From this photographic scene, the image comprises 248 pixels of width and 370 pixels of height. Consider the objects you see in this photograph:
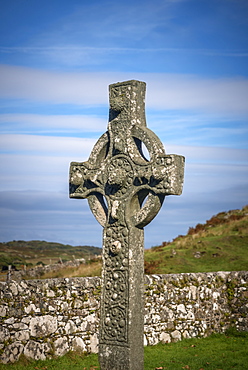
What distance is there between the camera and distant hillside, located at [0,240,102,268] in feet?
127

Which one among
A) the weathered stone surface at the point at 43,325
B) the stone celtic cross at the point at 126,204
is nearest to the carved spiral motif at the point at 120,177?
the stone celtic cross at the point at 126,204

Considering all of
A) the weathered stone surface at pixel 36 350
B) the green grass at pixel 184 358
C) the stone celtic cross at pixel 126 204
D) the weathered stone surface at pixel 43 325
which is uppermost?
the stone celtic cross at pixel 126 204

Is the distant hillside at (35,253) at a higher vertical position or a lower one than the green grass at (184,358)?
higher

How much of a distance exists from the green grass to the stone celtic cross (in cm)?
406

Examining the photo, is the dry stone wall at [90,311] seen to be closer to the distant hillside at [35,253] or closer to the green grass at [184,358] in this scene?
the green grass at [184,358]

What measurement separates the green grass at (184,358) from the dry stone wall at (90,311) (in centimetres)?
28

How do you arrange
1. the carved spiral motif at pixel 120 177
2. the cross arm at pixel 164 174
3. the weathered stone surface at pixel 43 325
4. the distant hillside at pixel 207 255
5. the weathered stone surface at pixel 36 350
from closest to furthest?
the cross arm at pixel 164 174, the carved spiral motif at pixel 120 177, the weathered stone surface at pixel 36 350, the weathered stone surface at pixel 43 325, the distant hillside at pixel 207 255

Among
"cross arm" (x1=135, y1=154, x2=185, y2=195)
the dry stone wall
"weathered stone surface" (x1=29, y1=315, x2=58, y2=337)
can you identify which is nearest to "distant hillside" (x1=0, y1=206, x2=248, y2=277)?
the dry stone wall

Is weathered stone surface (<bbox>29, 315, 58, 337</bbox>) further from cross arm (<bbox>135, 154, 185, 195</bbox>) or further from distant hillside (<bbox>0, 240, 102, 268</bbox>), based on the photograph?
distant hillside (<bbox>0, 240, 102, 268</bbox>)

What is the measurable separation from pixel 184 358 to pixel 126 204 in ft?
20.2

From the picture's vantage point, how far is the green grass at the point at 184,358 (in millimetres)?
11195

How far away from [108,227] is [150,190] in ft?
3.13

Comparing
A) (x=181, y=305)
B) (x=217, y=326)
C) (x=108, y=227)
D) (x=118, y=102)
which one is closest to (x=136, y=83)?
(x=118, y=102)

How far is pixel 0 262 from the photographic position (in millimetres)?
36469
